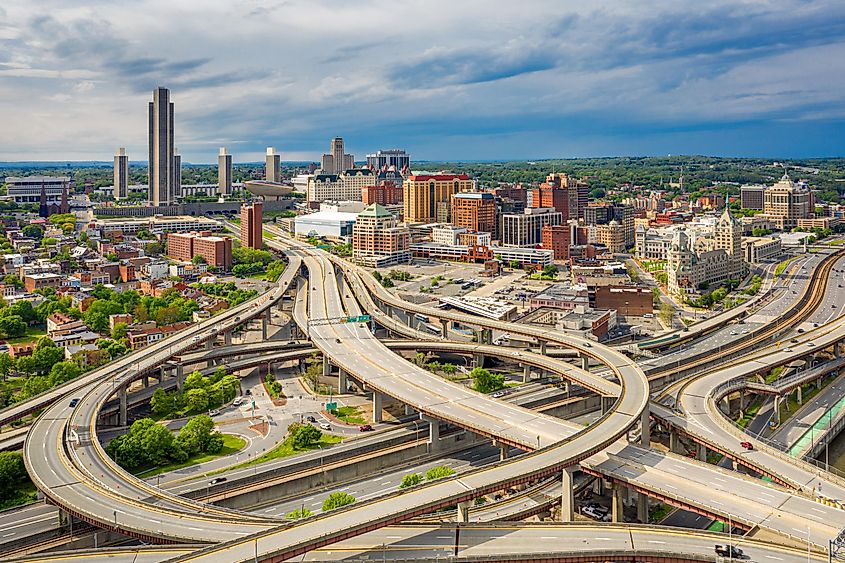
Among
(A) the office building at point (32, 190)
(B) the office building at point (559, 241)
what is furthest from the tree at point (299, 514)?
(A) the office building at point (32, 190)

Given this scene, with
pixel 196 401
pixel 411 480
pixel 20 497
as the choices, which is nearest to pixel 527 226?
pixel 196 401

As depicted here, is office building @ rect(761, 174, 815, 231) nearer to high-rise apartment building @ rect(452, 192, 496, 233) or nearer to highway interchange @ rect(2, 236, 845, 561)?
high-rise apartment building @ rect(452, 192, 496, 233)

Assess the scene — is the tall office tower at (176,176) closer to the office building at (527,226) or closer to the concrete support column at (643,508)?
the office building at (527,226)

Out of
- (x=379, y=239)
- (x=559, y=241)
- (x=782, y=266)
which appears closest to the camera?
(x=782, y=266)

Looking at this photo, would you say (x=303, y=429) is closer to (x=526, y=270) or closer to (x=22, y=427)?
(x=22, y=427)

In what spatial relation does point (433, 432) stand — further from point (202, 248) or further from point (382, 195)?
point (382, 195)

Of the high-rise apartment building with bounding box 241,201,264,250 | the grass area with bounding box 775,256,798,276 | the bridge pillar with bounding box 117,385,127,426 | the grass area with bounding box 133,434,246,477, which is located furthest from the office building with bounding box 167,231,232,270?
the grass area with bounding box 775,256,798,276
